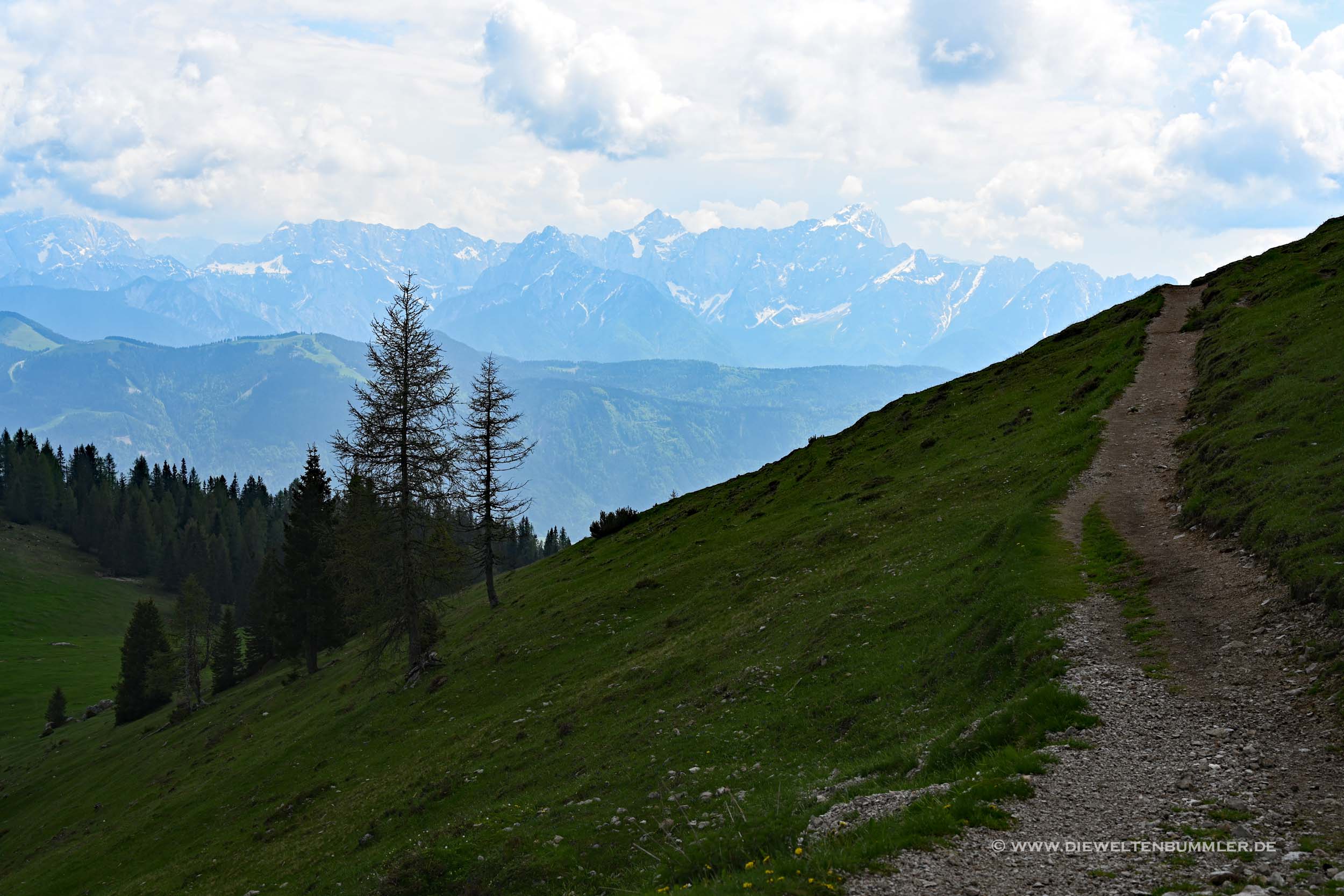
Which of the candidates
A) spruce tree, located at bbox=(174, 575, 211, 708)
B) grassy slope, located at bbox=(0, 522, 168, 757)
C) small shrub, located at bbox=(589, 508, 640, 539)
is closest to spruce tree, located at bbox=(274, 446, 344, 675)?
spruce tree, located at bbox=(174, 575, 211, 708)

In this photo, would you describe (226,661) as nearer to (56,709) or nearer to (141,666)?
(141,666)

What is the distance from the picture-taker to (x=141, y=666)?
82938 millimetres

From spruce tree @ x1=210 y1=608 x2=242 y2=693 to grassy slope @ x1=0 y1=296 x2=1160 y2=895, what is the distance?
22585 mm

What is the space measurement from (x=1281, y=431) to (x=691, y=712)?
1936cm

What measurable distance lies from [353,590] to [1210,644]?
40.4 m

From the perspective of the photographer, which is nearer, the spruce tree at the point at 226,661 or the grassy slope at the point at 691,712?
the grassy slope at the point at 691,712

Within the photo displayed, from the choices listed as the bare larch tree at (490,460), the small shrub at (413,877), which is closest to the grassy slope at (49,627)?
the bare larch tree at (490,460)

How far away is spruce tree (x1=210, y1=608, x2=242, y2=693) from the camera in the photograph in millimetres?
83312

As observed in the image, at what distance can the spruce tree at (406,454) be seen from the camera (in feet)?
134

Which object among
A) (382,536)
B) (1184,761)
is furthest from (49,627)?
(1184,761)

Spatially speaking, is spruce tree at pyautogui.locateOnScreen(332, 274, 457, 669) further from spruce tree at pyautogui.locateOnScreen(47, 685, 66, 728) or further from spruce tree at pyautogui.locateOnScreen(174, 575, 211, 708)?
spruce tree at pyautogui.locateOnScreen(47, 685, 66, 728)

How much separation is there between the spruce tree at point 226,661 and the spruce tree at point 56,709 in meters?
16.8

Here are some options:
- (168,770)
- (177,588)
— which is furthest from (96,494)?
(168,770)

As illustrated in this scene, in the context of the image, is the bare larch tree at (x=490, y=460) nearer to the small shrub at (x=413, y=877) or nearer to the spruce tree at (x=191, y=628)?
the small shrub at (x=413, y=877)
